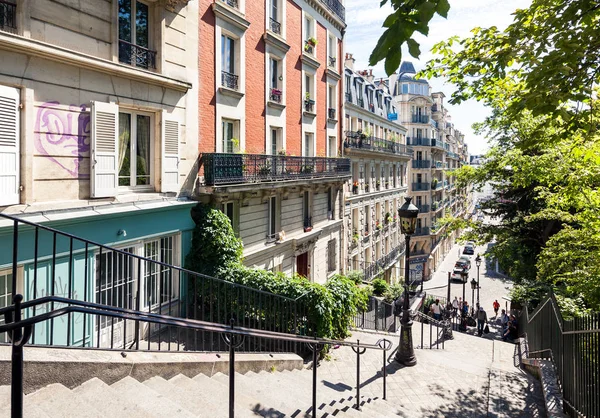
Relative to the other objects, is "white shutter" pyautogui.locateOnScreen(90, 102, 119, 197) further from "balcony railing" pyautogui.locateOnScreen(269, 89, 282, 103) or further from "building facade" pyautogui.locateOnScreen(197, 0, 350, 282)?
"balcony railing" pyautogui.locateOnScreen(269, 89, 282, 103)

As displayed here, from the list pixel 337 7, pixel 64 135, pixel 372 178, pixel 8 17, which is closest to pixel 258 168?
pixel 64 135

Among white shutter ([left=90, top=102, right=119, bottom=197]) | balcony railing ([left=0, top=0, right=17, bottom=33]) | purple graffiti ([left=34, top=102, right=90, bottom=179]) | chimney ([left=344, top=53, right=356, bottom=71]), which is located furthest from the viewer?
chimney ([left=344, top=53, right=356, bottom=71])

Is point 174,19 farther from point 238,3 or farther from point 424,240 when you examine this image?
point 424,240

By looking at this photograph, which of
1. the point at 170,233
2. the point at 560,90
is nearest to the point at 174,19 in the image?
the point at 170,233

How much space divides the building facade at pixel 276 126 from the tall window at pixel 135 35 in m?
2.27

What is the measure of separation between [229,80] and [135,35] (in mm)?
4336

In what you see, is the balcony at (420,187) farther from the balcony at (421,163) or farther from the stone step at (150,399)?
the stone step at (150,399)

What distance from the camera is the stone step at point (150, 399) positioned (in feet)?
12.6

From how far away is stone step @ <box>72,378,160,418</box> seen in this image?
3.69 meters

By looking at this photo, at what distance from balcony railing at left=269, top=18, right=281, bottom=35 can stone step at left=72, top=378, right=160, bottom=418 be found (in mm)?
15353

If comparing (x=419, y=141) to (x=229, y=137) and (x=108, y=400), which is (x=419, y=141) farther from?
(x=108, y=400)

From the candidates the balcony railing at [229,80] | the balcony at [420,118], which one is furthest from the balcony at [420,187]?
the balcony railing at [229,80]

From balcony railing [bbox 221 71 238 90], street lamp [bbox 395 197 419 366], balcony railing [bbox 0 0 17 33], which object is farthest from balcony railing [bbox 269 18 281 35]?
balcony railing [bbox 0 0 17 33]

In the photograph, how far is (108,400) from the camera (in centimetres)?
387
